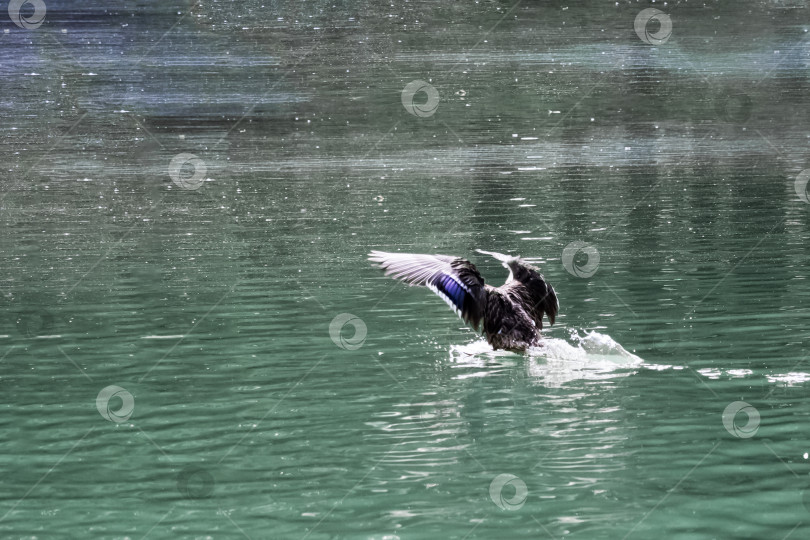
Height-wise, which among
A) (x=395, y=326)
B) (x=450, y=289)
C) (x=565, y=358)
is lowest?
(x=565, y=358)

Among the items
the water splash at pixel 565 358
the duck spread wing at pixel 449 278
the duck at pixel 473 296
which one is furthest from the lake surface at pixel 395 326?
the duck spread wing at pixel 449 278

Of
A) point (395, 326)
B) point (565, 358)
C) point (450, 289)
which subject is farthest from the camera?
point (395, 326)

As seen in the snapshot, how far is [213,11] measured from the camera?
55156 millimetres

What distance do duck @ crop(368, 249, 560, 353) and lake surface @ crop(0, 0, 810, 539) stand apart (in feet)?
0.75

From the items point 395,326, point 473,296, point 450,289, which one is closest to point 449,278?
point 450,289

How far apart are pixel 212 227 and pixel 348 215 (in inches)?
83.4

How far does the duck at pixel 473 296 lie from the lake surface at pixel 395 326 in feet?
0.75

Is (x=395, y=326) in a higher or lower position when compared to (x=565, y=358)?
higher

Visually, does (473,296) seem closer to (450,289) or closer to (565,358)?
(450,289)

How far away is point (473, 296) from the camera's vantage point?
10609 mm

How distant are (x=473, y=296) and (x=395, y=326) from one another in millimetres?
1574

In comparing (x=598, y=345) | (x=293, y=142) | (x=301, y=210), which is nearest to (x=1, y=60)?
(x=293, y=142)

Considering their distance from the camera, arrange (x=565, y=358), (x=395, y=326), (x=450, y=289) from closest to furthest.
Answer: (x=450, y=289)
(x=565, y=358)
(x=395, y=326)

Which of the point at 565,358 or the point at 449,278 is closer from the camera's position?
the point at 449,278
